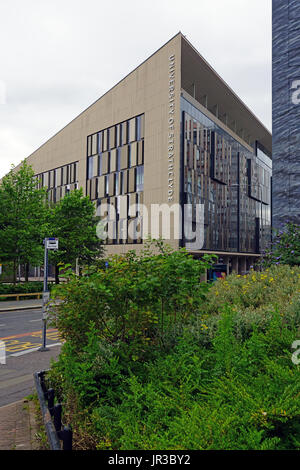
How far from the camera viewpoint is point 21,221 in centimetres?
3244

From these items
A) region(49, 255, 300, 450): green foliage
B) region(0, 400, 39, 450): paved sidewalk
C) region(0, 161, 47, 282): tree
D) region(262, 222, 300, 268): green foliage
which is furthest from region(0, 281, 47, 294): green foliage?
region(49, 255, 300, 450): green foliage

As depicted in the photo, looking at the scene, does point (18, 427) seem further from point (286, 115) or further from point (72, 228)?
point (72, 228)

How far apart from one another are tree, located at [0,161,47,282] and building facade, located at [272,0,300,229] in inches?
852

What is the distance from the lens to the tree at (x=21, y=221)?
31578 millimetres

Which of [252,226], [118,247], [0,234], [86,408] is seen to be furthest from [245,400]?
[252,226]

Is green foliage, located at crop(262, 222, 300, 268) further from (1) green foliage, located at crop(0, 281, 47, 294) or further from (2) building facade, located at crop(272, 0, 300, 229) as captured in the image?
(1) green foliage, located at crop(0, 281, 47, 294)

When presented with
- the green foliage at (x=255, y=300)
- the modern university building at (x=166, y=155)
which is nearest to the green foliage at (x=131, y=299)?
the green foliage at (x=255, y=300)

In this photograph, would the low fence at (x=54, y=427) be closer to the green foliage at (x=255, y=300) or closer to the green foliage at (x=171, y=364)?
the green foliage at (x=171, y=364)

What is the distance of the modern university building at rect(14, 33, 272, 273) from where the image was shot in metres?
41.7

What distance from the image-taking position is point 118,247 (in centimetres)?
4794

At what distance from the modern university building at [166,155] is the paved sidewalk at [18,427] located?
33648mm

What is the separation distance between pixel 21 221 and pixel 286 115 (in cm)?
2400

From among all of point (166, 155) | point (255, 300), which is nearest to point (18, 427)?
point (255, 300)

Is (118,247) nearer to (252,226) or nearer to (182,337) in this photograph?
(252,226)
